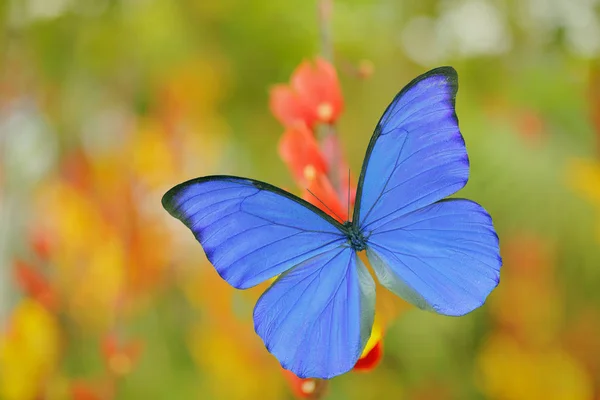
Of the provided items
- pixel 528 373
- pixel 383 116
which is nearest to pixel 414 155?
pixel 383 116

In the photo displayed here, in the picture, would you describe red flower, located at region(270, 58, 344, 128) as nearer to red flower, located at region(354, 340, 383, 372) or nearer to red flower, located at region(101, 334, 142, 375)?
red flower, located at region(354, 340, 383, 372)

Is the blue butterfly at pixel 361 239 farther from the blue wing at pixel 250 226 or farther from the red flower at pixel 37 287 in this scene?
the red flower at pixel 37 287

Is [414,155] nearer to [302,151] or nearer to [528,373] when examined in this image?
[302,151]

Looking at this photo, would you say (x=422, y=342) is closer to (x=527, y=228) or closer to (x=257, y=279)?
(x=527, y=228)

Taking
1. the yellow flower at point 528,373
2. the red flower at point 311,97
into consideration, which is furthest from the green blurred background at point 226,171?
the red flower at point 311,97

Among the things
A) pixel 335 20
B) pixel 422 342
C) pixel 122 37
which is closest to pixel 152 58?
pixel 122 37

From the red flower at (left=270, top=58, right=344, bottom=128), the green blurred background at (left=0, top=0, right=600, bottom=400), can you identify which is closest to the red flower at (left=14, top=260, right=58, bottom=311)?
the green blurred background at (left=0, top=0, right=600, bottom=400)
